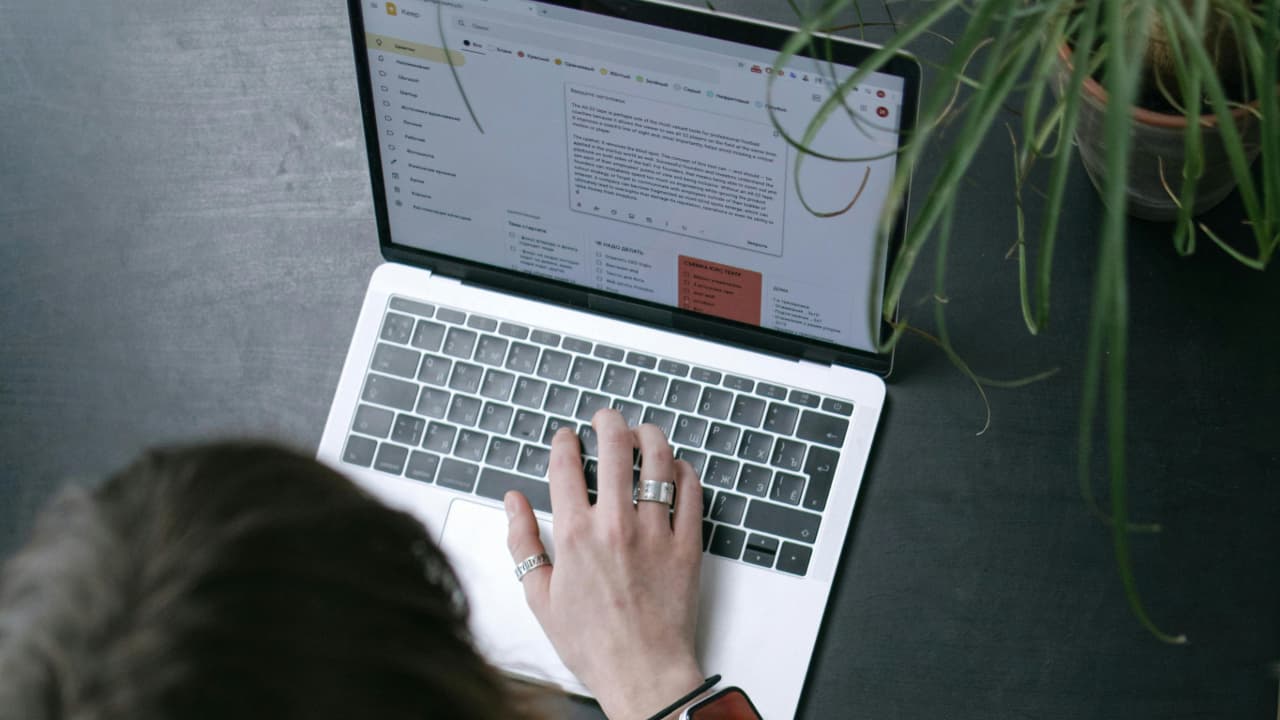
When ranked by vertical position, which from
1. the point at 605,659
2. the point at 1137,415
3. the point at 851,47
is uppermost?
the point at 851,47

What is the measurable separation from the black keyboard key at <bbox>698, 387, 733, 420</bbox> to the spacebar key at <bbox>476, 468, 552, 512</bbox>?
124 mm

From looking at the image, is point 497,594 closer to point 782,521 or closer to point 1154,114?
point 782,521

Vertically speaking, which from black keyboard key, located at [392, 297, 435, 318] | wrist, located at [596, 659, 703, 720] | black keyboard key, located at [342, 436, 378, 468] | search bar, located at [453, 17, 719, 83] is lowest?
wrist, located at [596, 659, 703, 720]

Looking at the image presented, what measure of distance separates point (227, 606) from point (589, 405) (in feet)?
1.36

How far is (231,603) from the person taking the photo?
0.46 m

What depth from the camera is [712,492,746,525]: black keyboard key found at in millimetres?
815

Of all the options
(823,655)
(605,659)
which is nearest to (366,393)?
(605,659)

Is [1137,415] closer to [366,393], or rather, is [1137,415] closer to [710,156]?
[710,156]

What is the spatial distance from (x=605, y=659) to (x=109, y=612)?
0.39 meters

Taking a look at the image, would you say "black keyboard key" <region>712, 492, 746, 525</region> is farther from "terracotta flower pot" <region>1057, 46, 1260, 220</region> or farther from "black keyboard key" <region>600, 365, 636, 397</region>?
"terracotta flower pot" <region>1057, 46, 1260, 220</region>

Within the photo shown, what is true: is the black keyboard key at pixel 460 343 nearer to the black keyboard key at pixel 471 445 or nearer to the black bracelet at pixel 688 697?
the black keyboard key at pixel 471 445

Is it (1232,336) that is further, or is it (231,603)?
(1232,336)

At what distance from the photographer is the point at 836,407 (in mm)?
828

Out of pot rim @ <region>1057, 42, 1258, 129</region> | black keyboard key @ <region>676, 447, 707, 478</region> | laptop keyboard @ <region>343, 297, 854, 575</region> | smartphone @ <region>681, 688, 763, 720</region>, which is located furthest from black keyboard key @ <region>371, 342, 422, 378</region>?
pot rim @ <region>1057, 42, 1258, 129</region>
